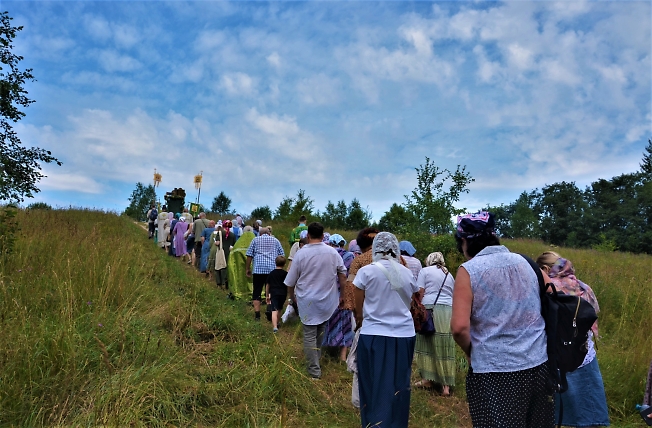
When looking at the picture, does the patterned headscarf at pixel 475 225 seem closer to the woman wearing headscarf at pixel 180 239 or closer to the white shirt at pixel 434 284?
the white shirt at pixel 434 284

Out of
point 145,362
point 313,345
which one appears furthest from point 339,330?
point 145,362

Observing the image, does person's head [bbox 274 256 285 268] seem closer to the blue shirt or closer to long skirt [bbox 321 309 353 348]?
the blue shirt

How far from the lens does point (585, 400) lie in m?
4.01

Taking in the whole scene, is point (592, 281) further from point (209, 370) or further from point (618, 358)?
point (209, 370)

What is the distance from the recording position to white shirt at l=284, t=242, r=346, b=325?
548cm

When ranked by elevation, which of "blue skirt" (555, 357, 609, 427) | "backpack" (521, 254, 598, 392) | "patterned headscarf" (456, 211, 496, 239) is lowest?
"blue skirt" (555, 357, 609, 427)

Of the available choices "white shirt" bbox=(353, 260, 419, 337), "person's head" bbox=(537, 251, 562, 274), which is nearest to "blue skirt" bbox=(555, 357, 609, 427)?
"person's head" bbox=(537, 251, 562, 274)

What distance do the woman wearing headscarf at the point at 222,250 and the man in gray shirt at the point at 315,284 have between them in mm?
5238

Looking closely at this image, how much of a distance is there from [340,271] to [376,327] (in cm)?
209

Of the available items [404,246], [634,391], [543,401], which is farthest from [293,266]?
[634,391]

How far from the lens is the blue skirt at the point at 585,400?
3.99m

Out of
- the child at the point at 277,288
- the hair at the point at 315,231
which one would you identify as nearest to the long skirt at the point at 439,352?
the hair at the point at 315,231

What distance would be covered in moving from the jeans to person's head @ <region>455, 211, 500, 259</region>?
291 cm

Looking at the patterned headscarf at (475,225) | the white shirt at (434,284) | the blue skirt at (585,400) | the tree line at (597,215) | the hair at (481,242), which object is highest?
the tree line at (597,215)
